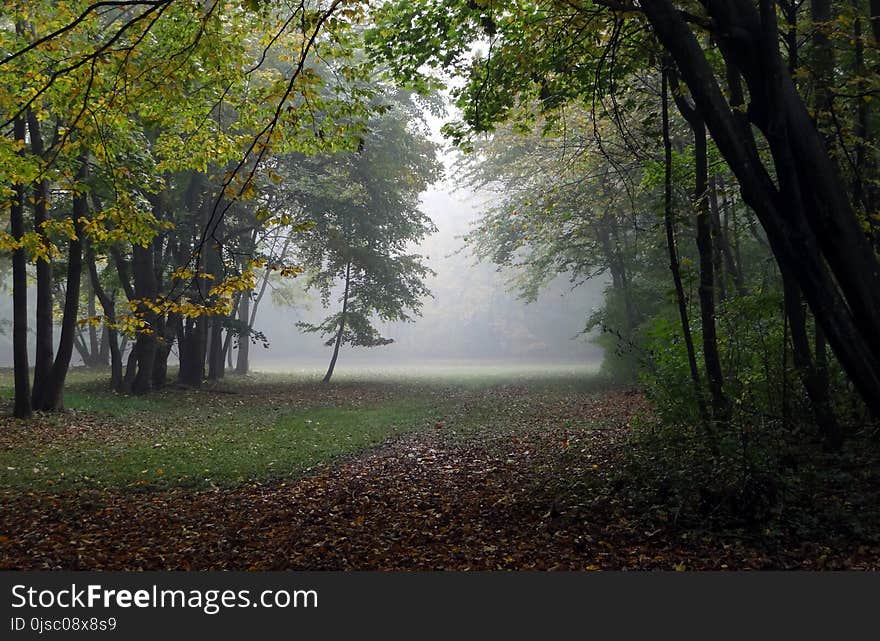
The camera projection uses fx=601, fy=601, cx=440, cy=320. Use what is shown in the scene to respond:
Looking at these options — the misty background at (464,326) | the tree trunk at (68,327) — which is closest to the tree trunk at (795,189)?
the tree trunk at (68,327)

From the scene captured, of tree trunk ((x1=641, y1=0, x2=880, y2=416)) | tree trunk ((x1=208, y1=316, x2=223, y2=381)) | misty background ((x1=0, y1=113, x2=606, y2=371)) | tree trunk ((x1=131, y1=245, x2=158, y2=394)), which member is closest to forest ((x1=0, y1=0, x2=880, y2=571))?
tree trunk ((x1=641, y1=0, x2=880, y2=416))

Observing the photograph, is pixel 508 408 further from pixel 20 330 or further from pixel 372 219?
pixel 20 330

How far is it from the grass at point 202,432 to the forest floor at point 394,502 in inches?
2.8

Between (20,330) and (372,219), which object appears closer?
(20,330)

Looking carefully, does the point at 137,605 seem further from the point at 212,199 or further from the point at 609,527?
the point at 212,199

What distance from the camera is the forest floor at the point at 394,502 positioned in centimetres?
527

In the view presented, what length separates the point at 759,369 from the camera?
816cm

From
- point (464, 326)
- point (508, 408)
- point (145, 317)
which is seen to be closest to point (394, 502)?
point (508, 408)

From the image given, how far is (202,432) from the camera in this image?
1326cm

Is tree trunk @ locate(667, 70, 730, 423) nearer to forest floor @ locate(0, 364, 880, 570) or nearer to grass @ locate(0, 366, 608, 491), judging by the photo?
forest floor @ locate(0, 364, 880, 570)

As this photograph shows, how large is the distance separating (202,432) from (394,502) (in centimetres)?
753

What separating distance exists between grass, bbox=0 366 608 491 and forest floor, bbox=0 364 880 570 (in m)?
0.07

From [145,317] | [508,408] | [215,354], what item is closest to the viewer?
[508,408]

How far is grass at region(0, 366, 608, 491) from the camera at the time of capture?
364 inches
